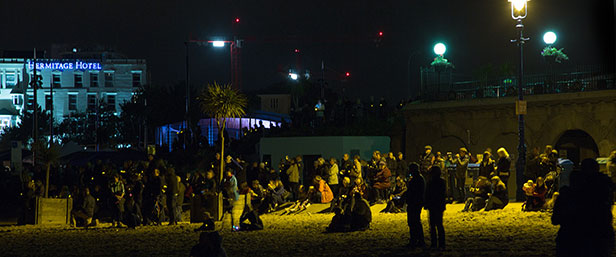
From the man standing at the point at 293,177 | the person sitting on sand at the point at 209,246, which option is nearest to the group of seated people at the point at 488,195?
the man standing at the point at 293,177

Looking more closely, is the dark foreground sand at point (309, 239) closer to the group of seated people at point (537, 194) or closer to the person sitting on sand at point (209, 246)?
the group of seated people at point (537, 194)

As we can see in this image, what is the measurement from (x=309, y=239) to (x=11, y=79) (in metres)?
105

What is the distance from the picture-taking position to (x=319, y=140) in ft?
108

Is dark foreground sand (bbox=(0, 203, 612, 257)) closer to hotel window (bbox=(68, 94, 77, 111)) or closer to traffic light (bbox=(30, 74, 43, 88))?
traffic light (bbox=(30, 74, 43, 88))

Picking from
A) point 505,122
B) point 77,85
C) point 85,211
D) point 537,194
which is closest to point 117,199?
point 85,211

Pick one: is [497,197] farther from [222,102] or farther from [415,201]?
[222,102]

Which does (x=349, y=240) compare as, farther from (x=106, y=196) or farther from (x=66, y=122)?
(x=66, y=122)

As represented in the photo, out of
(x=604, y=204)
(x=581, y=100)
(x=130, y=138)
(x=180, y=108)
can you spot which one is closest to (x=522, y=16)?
(x=581, y=100)

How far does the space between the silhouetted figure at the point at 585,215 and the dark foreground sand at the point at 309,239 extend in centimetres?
516

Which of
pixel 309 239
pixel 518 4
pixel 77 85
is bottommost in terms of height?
pixel 309 239

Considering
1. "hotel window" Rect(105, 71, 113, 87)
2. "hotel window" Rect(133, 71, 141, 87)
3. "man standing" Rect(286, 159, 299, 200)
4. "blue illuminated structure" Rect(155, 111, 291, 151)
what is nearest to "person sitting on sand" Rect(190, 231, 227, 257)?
"man standing" Rect(286, 159, 299, 200)

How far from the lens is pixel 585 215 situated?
26.8ft

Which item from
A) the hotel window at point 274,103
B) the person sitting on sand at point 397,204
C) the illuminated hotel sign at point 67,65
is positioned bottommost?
the person sitting on sand at point 397,204

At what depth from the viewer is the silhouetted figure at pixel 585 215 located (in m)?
8.16
